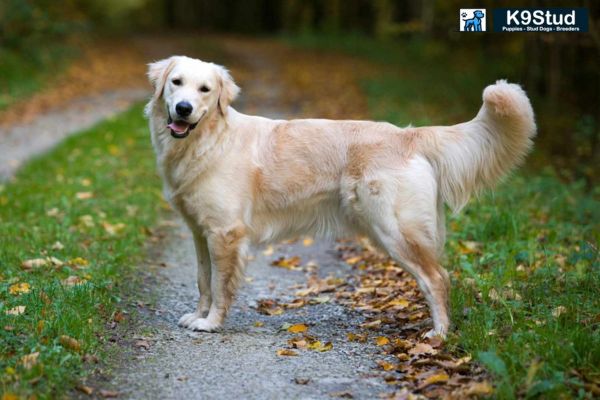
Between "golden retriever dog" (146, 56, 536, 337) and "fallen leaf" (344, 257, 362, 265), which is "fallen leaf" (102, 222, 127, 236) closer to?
"golden retriever dog" (146, 56, 536, 337)

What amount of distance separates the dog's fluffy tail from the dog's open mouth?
1.66 m

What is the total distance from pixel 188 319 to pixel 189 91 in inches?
63.0

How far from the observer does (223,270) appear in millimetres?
5109

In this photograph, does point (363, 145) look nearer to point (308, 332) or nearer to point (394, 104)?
point (308, 332)

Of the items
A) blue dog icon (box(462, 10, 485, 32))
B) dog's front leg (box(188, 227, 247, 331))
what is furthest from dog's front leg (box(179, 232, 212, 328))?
blue dog icon (box(462, 10, 485, 32))

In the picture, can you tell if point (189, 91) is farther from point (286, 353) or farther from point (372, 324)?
point (372, 324)

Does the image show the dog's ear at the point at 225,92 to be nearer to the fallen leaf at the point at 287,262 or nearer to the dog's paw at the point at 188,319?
the dog's paw at the point at 188,319

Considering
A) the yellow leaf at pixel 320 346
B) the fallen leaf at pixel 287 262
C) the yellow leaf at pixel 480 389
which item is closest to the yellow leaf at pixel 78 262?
the fallen leaf at pixel 287 262

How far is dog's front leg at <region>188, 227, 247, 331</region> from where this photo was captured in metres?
5.07

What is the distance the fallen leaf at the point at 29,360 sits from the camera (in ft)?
12.6

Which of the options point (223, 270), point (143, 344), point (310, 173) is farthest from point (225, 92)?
point (143, 344)

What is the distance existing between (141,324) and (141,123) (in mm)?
9700

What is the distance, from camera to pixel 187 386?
→ 4.10 m

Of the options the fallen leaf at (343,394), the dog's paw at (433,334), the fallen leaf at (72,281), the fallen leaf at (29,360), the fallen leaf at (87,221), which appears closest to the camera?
the fallen leaf at (29,360)
